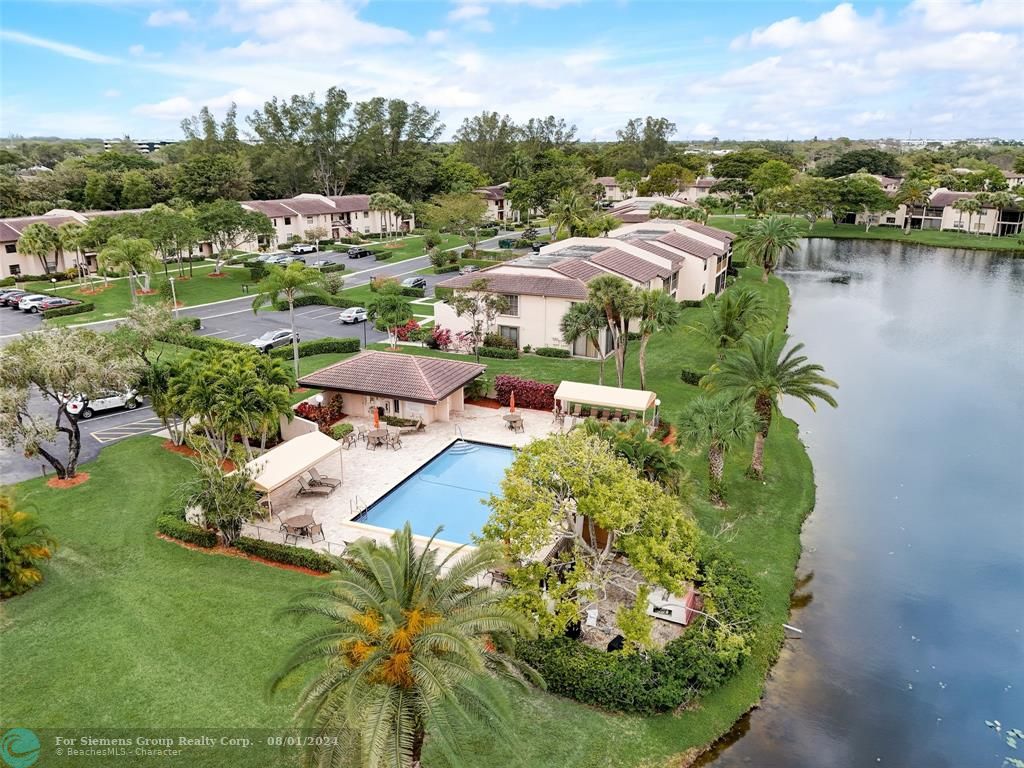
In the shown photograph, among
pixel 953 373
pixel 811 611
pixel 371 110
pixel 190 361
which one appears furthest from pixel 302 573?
pixel 371 110

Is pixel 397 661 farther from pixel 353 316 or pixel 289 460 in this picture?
pixel 353 316

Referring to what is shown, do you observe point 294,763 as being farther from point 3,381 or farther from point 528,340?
point 528,340

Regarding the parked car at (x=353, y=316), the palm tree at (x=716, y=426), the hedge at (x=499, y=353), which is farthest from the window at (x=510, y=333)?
the palm tree at (x=716, y=426)

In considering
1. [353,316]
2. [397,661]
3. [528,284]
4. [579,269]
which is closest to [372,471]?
[397,661]

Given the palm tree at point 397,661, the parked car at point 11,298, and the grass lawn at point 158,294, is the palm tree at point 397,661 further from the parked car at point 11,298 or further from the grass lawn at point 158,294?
the parked car at point 11,298

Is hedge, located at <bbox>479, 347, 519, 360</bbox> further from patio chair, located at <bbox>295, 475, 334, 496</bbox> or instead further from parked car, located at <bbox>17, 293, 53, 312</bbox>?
parked car, located at <bbox>17, 293, 53, 312</bbox>
